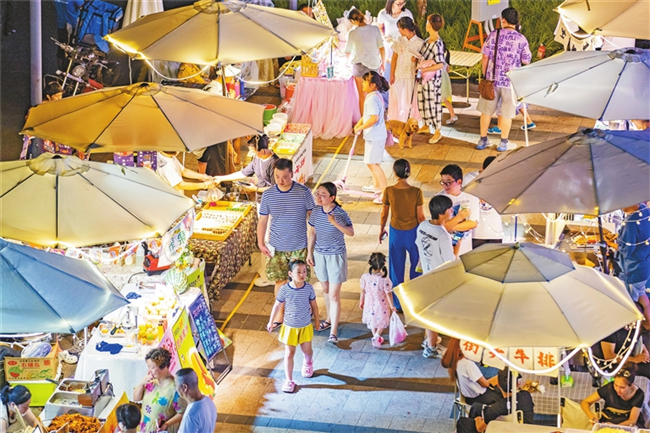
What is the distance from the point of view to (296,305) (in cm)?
777

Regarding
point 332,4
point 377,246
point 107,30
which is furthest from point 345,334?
point 332,4

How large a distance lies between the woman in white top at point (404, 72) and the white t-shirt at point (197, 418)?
7417 mm

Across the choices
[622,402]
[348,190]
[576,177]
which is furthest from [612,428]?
[348,190]

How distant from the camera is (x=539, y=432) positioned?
245 inches

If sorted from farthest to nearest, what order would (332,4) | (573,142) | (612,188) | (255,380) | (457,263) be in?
(332,4)
(255,380)
(573,142)
(612,188)
(457,263)

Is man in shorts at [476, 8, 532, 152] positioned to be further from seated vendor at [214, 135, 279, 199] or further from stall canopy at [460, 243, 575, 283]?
stall canopy at [460, 243, 575, 283]

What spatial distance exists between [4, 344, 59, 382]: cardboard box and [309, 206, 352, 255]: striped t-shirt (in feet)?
8.27

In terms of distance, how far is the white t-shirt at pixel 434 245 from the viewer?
8.01 meters

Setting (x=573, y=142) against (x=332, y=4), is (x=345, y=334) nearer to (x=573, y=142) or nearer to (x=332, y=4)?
(x=573, y=142)

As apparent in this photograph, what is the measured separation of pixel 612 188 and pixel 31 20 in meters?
6.87

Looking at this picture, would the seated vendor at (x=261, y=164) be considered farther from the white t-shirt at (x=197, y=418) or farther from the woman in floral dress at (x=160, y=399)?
the white t-shirt at (x=197, y=418)

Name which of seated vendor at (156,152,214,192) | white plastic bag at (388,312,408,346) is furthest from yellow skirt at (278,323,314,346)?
seated vendor at (156,152,214,192)

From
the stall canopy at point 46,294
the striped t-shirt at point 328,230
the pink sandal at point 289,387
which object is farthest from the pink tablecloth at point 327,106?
the stall canopy at point 46,294

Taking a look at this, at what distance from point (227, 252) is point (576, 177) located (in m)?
3.99
